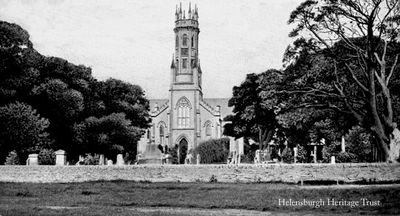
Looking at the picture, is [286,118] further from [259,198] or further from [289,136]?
[289,136]

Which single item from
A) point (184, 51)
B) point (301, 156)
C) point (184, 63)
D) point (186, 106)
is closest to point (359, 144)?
point (301, 156)

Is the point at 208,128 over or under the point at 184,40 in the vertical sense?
under

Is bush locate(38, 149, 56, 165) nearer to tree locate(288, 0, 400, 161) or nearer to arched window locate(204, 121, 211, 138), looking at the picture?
tree locate(288, 0, 400, 161)

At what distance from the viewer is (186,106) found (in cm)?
7950

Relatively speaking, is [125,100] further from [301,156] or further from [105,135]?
[301,156]

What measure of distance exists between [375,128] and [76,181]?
1325 cm

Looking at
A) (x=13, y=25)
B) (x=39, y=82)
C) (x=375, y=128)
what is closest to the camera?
(x=375, y=128)

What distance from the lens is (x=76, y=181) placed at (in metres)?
22.5

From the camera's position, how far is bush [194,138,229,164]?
5349 cm

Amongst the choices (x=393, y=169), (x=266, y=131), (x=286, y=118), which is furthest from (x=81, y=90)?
(x=393, y=169)

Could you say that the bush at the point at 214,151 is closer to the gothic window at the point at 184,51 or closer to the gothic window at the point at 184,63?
the gothic window at the point at 184,63

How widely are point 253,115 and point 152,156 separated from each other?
15056mm

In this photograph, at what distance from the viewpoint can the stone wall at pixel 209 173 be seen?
19.7 meters

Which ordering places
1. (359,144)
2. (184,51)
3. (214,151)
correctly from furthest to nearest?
(184,51) → (214,151) → (359,144)
